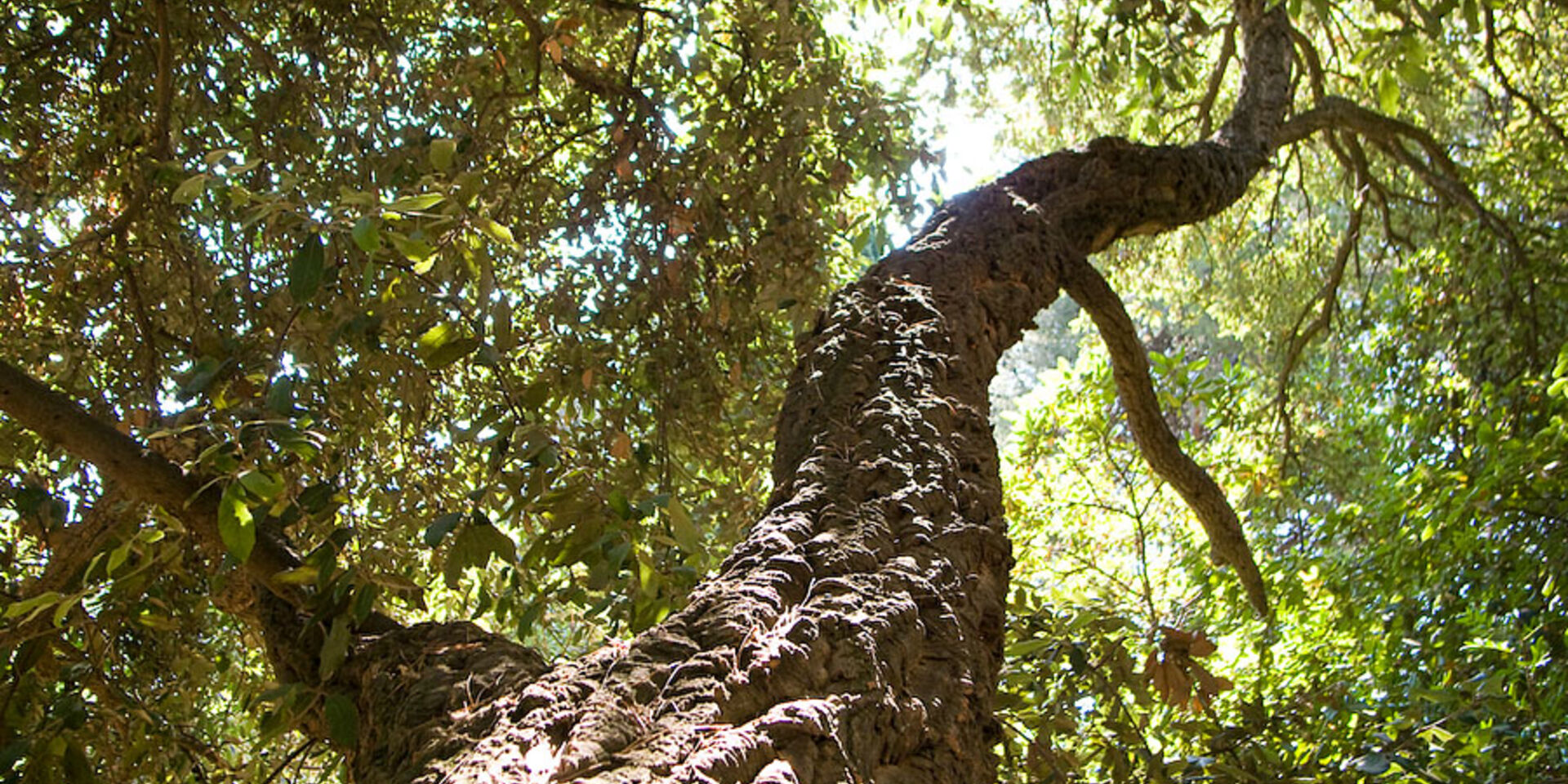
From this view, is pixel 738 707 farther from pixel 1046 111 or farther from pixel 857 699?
pixel 1046 111

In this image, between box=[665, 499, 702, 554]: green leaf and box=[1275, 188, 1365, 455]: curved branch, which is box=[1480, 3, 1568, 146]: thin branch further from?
box=[665, 499, 702, 554]: green leaf

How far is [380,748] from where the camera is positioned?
136 centimetres

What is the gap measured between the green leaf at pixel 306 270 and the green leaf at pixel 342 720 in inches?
20.1

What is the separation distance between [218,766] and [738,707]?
176 cm

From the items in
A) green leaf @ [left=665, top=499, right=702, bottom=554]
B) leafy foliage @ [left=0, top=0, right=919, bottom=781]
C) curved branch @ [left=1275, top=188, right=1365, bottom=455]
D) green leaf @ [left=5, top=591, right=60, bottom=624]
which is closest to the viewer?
green leaf @ [left=5, top=591, right=60, bottom=624]

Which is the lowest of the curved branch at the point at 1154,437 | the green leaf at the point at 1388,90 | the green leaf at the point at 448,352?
the green leaf at the point at 448,352

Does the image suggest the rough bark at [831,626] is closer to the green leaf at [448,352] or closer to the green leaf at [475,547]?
the green leaf at [475,547]

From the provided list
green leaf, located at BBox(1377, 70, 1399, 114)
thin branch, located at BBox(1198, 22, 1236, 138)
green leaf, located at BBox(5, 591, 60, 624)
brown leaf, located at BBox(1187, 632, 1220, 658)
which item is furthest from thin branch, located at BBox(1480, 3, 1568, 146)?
green leaf, located at BBox(5, 591, 60, 624)

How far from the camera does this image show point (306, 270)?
1613mm

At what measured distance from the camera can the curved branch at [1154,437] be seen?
2.61 m

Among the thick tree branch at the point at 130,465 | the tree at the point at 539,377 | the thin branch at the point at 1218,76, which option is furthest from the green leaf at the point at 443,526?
the thin branch at the point at 1218,76

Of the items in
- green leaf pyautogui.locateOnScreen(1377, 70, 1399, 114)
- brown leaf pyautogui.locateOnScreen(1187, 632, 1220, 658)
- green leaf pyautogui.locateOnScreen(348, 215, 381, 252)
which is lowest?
brown leaf pyautogui.locateOnScreen(1187, 632, 1220, 658)

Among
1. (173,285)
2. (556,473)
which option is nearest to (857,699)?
(556,473)

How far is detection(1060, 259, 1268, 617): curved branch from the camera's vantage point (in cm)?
261
